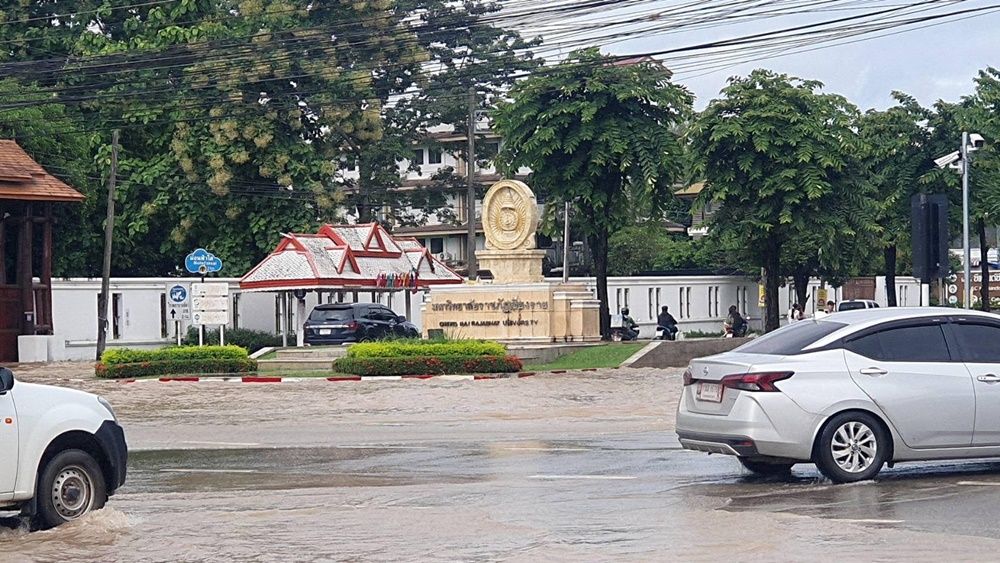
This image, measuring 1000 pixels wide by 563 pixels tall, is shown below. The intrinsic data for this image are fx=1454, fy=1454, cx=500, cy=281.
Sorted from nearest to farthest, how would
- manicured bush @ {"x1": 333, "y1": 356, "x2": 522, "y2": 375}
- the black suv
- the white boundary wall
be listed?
1. manicured bush @ {"x1": 333, "y1": 356, "x2": 522, "y2": 375}
2. the black suv
3. the white boundary wall

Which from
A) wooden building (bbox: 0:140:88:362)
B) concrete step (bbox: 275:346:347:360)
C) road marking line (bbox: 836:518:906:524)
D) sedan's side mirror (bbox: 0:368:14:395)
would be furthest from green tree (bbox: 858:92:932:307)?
sedan's side mirror (bbox: 0:368:14:395)

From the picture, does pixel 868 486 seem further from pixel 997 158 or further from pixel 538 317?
pixel 997 158

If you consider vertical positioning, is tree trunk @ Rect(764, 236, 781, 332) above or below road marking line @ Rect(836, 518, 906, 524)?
above

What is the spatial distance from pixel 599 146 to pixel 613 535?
32.6 metres

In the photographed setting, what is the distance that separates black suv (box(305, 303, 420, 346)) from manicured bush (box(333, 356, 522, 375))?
12107 millimetres

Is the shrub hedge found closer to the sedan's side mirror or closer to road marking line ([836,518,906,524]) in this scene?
the sedan's side mirror

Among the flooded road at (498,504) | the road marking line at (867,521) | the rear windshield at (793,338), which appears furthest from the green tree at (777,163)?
the road marking line at (867,521)

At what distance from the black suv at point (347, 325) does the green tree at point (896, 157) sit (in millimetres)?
16724

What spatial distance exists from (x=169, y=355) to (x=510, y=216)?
1163cm

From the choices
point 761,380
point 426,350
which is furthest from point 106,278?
point 761,380

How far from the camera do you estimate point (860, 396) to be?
12.4 meters

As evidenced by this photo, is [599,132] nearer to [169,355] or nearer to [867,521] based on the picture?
[169,355]

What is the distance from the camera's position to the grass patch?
36.0 m

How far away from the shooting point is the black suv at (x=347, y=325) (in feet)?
147
